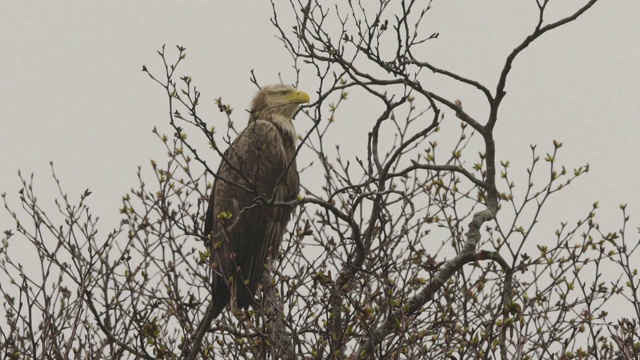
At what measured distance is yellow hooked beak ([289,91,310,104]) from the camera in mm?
8578

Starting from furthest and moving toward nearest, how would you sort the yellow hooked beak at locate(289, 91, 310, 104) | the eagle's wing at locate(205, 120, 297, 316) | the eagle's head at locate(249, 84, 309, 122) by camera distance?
the eagle's head at locate(249, 84, 309, 122), the yellow hooked beak at locate(289, 91, 310, 104), the eagle's wing at locate(205, 120, 297, 316)

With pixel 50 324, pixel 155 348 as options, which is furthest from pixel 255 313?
pixel 50 324

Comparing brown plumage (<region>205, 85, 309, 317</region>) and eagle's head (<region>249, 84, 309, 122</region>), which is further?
eagle's head (<region>249, 84, 309, 122</region>)

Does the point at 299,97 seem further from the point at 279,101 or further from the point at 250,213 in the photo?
the point at 250,213

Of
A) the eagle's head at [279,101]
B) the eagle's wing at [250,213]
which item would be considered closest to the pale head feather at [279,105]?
the eagle's head at [279,101]

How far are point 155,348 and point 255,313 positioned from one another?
23.3 inches

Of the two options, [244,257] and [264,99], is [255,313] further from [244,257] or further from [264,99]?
[264,99]

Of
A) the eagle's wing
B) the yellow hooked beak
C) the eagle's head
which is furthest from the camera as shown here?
the eagle's head

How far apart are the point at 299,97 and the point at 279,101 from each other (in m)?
0.34

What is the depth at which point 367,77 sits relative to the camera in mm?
5906

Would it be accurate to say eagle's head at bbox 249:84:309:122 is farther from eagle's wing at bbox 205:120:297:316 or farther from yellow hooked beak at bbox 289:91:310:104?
eagle's wing at bbox 205:120:297:316

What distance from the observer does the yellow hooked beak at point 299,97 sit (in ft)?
28.1

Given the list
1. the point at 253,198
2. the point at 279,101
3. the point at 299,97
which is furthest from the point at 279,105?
the point at 253,198

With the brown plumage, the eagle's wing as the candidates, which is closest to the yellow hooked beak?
the brown plumage
